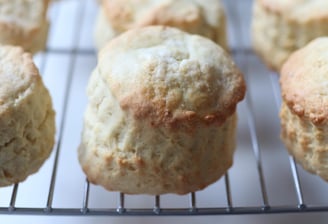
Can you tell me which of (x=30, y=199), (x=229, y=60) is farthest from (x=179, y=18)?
(x=30, y=199)

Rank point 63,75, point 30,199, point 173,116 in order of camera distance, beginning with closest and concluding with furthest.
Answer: point 173,116, point 30,199, point 63,75

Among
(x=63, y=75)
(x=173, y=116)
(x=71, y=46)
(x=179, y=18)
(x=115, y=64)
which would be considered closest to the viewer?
(x=173, y=116)

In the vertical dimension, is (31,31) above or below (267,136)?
above

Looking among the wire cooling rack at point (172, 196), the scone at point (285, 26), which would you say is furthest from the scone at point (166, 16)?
the wire cooling rack at point (172, 196)

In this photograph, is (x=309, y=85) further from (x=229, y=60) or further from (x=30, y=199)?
(x=30, y=199)

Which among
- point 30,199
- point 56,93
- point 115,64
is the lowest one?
point 30,199

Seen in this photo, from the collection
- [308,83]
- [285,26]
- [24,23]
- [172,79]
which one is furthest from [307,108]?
[24,23]

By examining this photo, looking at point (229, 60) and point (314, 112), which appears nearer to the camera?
point (314, 112)
